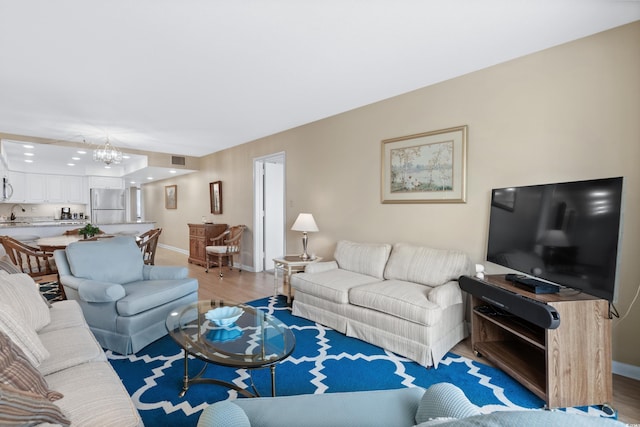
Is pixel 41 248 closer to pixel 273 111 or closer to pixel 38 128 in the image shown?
pixel 38 128

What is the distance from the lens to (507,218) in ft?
8.27

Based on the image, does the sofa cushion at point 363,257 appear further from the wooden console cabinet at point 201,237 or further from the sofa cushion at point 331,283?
the wooden console cabinet at point 201,237

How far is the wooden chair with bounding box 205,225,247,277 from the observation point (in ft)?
18.3

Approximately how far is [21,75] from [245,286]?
11.4 feet

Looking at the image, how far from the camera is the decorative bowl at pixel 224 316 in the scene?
211cm

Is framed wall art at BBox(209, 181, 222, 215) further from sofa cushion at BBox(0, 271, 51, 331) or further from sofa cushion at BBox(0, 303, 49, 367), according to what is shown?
sofa cushion at BBox(0, 303, 49, 367)

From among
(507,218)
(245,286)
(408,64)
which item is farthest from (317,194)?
(507,218)

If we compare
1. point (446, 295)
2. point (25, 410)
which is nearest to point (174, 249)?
point (446, 295)

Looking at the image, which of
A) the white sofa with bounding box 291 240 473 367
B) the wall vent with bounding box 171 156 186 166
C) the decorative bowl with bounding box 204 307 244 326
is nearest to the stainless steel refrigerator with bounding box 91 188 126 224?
the wall vent with bounding box 171 156 186 166

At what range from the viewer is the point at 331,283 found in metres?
3.10

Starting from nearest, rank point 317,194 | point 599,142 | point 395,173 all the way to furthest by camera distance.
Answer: point 599,142 → point 395,173 → point 317,194

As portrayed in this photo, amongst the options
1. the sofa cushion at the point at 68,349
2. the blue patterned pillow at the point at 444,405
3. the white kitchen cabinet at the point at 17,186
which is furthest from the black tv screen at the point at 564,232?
the white kitchen cabinet at the point at 17,186

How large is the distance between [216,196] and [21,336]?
5480mm

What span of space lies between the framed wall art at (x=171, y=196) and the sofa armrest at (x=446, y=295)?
7.78m
